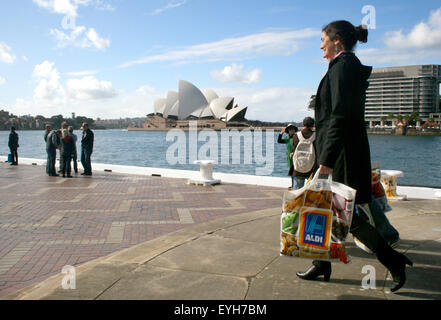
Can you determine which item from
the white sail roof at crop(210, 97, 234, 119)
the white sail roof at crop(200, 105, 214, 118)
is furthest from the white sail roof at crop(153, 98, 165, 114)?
the white sail roof at crop(210, 97, 234, 119)

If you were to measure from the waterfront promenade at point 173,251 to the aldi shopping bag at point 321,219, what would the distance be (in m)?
0.38

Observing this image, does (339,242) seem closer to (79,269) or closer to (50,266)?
(79,269)

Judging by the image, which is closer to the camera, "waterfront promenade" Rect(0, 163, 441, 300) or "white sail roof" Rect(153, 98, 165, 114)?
"waterfront promenade" Rect(0, 163, 441, 300)

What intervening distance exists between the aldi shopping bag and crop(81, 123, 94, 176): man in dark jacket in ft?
33.6

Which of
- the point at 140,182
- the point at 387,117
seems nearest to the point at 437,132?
the point at 387,117

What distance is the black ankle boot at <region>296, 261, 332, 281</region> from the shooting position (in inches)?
120

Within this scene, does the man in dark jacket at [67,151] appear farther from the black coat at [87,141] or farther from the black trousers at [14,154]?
the black trousers at [14,154]

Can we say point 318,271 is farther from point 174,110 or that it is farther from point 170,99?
point 174,110

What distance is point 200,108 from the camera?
283 ft

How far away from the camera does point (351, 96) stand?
107 inches

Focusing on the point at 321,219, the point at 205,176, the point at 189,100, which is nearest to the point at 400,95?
the point at 189,100

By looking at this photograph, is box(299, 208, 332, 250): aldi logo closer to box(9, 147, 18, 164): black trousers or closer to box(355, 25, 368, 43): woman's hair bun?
box(355, 25, 368, 43): woman's hair bun

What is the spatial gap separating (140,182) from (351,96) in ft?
26.5
